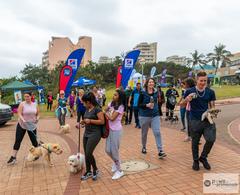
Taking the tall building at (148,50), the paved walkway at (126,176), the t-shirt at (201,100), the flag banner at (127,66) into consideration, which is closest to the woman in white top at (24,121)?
the paved walkway at (126,176)

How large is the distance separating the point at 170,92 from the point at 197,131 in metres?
5.67

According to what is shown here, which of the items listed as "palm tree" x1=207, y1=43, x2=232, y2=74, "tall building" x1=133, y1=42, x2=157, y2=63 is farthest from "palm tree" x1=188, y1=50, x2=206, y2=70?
"tall building" x1=133, y1=42, x2=157, y2=63

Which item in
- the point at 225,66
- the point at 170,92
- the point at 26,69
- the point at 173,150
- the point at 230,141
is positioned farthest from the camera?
the point at 225,66

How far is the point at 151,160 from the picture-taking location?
505 cm

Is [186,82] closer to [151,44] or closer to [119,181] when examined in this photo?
[119,181]

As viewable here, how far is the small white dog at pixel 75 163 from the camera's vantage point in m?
4.36

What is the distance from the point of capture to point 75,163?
4379 millimetres

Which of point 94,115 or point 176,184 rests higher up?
point 94,115

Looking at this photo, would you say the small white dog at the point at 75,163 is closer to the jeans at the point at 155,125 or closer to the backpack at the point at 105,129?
the backpack at the point at 105,129

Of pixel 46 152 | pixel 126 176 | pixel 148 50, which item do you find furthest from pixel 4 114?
pixel 148 50

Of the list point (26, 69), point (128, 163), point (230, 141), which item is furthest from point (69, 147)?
point (26, 69)

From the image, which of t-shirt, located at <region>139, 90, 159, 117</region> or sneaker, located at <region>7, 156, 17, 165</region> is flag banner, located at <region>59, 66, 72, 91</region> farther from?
t-shirt, located at <region>139, 90, 159, 117</region>

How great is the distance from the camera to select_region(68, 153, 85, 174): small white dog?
4363mm

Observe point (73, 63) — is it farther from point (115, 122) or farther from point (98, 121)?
point (98, 121)
